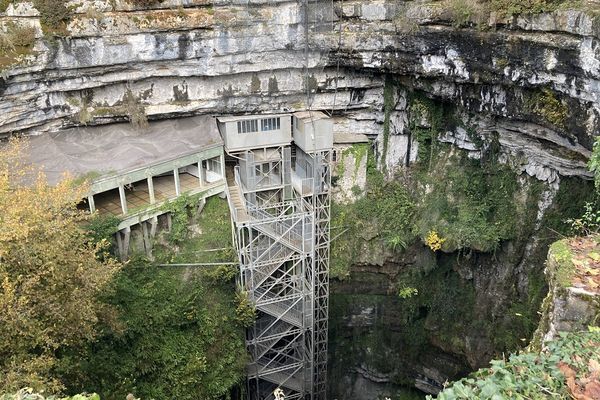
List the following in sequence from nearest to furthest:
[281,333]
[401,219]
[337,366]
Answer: [281,333], [401,219], [337,366]

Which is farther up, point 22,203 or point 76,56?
point 76,56

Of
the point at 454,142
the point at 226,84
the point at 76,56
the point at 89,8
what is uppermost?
the point at 89,8

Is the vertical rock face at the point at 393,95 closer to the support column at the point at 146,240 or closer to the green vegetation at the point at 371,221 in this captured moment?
the green vegetation at the point at 371,221

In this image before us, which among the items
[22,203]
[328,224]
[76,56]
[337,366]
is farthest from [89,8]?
[337,366]

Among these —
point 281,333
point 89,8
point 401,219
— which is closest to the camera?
point 89,8

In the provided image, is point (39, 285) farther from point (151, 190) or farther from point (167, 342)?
point (151, 190)

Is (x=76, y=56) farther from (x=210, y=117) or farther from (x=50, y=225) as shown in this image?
(x=50, y=225)

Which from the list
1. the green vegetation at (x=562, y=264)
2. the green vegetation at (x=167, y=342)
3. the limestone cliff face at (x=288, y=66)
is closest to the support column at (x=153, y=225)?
the green vegetation at (x=167, y=342)

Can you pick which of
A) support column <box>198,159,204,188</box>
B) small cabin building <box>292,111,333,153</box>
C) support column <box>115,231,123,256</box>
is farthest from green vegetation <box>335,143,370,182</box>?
support column <box>115,231,123,256</box>
